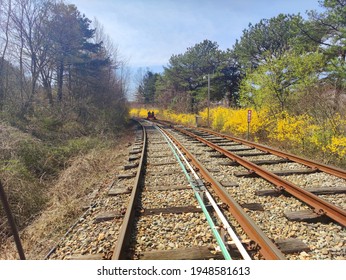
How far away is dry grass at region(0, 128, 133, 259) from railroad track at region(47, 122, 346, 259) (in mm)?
372

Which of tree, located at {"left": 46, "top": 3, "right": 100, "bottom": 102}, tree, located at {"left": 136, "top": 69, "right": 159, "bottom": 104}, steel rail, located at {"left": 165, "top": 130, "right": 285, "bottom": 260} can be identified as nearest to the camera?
steel rail, located at {"left": 165, "top": 130, "right": 285, "bottom": 260}

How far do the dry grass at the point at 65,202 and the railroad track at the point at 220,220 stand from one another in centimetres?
37

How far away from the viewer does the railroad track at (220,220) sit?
9.91 ft

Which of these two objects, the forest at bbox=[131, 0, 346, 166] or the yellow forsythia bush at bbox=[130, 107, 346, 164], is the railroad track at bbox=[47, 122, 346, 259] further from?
the forest at bbox=[131, 0, 346, 166]

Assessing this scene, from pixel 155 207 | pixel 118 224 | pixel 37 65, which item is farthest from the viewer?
pixel 37 65

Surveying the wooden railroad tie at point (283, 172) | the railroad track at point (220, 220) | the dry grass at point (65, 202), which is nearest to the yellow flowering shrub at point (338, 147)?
the railroad track at point (220, 220)

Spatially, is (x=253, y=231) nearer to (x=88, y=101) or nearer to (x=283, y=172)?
(x=283, y=172)

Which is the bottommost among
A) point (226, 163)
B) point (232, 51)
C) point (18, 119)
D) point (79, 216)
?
point (79, 216)

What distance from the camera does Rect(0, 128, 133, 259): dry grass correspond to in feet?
13.1

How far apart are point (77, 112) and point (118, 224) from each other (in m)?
17.7

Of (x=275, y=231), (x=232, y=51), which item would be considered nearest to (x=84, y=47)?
(x=232, y=51)

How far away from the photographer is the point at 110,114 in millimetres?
23938

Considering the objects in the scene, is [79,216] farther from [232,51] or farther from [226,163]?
[232,51]

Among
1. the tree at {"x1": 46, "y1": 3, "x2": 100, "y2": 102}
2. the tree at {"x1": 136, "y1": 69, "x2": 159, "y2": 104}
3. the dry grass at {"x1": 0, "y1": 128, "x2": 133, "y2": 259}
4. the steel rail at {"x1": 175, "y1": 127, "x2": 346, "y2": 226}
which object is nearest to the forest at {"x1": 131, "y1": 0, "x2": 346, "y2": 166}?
the steel rail at {"x1": 175, "y1": 127, "x2": 346, "y2": 226}
